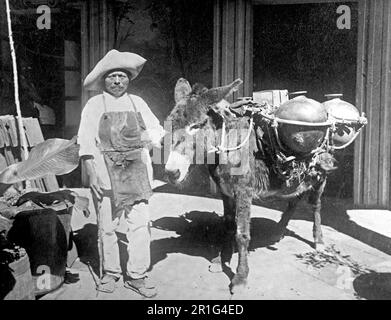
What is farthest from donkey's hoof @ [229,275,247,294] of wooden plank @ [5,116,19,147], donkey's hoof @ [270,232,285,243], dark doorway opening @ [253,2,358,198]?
dark doorway opening @ [253,2,358,198]

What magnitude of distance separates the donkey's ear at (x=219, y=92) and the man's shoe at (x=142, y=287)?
1729mm

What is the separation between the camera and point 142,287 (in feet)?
12.2

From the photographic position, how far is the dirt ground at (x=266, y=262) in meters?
3.71

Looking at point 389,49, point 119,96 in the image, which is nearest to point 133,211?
point 119,96

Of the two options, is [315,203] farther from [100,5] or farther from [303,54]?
[303,54]

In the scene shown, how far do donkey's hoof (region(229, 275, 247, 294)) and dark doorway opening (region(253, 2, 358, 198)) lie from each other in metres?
7.31

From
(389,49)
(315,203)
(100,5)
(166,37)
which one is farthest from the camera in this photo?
(166,37)

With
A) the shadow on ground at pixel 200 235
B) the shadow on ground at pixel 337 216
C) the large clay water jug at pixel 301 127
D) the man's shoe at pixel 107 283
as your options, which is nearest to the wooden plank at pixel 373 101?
the shadow on ground at pixel 337 216

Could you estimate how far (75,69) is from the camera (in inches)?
327

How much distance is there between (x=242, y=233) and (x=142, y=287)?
1.02m

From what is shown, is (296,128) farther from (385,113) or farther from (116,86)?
(385,113)

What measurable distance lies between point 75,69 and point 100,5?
1375mm

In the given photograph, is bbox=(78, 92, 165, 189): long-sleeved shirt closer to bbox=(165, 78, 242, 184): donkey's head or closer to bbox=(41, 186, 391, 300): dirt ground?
bbox=(165, 78, 242, 184): donkey's head

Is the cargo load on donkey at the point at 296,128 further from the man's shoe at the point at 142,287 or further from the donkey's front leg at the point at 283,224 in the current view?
the man's shoe at the point at 142,287
